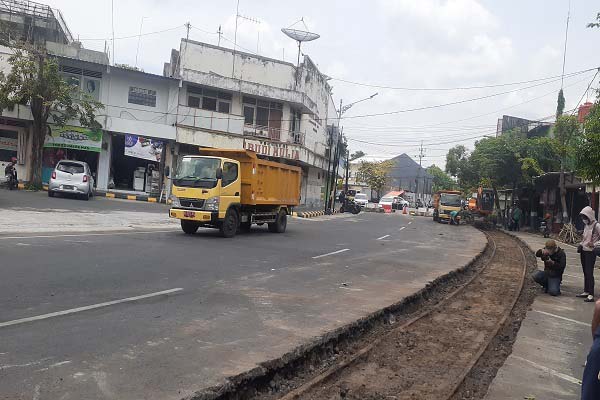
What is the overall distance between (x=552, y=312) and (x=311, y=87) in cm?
3365

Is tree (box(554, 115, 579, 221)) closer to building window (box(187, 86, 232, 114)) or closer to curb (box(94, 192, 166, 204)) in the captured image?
building window (box(187, 86, 232, 114))

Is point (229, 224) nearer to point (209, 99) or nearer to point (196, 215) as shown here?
point (196, 215)

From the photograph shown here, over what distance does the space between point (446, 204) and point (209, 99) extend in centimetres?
1914

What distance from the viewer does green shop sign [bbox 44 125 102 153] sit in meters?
30.0

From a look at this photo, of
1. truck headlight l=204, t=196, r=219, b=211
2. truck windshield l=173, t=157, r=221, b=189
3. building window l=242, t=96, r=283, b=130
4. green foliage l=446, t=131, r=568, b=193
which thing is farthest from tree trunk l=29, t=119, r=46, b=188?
green foliage l=446, t=131, r=568, b=193

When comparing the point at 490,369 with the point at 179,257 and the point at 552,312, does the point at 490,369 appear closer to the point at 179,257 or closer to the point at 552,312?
the point at 552,312

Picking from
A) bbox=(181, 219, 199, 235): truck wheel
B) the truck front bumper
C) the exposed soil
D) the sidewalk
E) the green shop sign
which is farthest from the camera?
the green shop sign

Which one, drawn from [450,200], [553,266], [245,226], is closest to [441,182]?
[450,200]

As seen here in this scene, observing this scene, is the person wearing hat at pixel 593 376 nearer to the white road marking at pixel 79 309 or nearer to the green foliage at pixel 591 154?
the white road marking at pixel 79 309

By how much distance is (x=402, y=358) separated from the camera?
605cm

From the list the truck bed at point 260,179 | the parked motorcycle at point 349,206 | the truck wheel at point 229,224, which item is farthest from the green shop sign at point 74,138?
the parked motorcycle at point 349,206

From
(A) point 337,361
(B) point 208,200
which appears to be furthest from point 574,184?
(A) point 337,361

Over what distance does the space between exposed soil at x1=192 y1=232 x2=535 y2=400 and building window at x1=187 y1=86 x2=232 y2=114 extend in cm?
2718

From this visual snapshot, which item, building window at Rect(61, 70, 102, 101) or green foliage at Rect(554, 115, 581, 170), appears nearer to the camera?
green foliage at Rect(554, 115, 581, 170)
